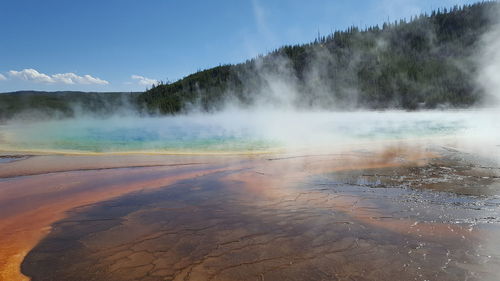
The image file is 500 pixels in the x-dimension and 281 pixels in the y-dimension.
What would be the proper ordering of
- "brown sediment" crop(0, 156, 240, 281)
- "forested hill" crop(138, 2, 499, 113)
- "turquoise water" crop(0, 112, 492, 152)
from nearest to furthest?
"brown sediment" crop(0, 156, 240, 281) → "turquoise water" crop(0, 112, 492, 152) → "forested hill" crop(138, 2, 499, 113)

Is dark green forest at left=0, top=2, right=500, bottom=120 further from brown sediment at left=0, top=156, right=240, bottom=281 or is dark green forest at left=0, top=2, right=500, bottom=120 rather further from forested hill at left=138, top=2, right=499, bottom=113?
brown sediment at left=0, top=156, right=240, bottom=281

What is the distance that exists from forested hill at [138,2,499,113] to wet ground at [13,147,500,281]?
195 ft

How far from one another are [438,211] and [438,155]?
5934 mm

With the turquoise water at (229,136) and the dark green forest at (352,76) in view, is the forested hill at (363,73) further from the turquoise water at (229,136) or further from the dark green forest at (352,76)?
the turquoise water at (229,136)

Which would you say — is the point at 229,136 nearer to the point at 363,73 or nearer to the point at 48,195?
the point at 48,195

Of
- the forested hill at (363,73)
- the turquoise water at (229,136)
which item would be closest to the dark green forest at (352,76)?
the forested hill at (363,73)

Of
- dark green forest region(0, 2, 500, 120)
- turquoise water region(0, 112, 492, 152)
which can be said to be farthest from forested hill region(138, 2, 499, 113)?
turquoise water region(0, 112, 492, 152)

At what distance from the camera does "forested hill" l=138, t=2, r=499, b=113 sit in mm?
65562

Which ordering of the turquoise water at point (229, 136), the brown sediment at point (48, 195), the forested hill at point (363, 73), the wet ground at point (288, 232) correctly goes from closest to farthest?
the wet ground at point (288, 232), the brown sediment at point (48, 195), the turquoise water at point (229, 136), the forested hill at point (363, 73)

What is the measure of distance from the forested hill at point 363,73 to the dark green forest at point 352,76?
19cm

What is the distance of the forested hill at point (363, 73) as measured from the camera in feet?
215

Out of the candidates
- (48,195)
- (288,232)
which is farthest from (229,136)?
(288,232)

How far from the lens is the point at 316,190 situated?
6461mm

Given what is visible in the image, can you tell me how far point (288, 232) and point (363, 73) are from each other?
75.5 meters
